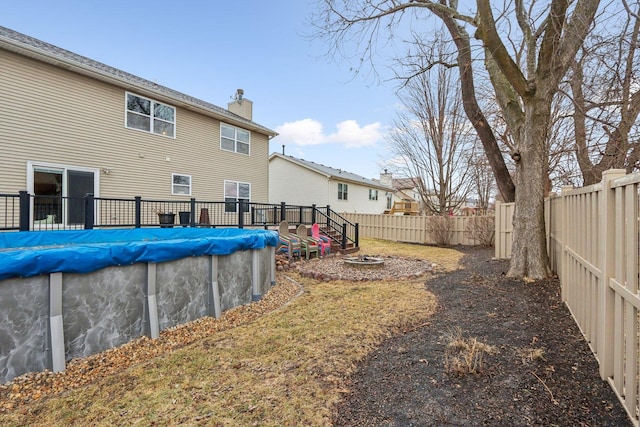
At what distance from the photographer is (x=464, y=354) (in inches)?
107

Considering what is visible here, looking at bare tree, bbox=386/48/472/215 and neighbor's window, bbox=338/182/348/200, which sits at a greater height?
bare tree, bbox=386/48/472/215

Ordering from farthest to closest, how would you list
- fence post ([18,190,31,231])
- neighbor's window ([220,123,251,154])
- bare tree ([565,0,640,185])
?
neighbor's window ([220,123,251,154])
fence post ([18,190,31,231])
bare tree ([565,0,640,185])

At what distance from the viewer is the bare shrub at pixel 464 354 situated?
2.49m

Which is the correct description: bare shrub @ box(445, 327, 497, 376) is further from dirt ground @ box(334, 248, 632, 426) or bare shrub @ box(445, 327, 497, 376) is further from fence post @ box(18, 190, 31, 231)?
fence post @ box(18, 190, 31, 231)

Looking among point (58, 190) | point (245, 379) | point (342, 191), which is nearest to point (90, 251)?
point (245, 379)

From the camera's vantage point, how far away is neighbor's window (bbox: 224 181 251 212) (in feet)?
43.5

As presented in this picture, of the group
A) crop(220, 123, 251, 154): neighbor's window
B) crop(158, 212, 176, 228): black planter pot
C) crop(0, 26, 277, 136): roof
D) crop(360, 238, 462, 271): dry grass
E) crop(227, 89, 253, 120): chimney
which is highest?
crop(227, 89, 253, 120): chimney

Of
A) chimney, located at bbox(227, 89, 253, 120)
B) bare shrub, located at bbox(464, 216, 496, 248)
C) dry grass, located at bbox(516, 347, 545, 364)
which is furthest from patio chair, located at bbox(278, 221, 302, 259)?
chimney, located at bbox(227, 89, 253, 120)

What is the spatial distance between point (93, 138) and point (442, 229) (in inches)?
521

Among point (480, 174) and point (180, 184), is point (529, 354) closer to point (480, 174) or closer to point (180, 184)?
point (180, 184)

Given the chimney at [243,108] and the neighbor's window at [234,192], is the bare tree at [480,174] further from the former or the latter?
the chimney at [243,108]

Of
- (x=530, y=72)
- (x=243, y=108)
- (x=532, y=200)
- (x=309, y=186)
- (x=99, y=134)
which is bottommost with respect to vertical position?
(x=532, y=200)

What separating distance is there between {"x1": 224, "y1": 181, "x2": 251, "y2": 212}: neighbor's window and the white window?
159cm

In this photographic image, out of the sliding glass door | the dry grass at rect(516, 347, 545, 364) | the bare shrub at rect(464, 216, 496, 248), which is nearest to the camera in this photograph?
the dry grass at rect(516, 347, 545, 364)
